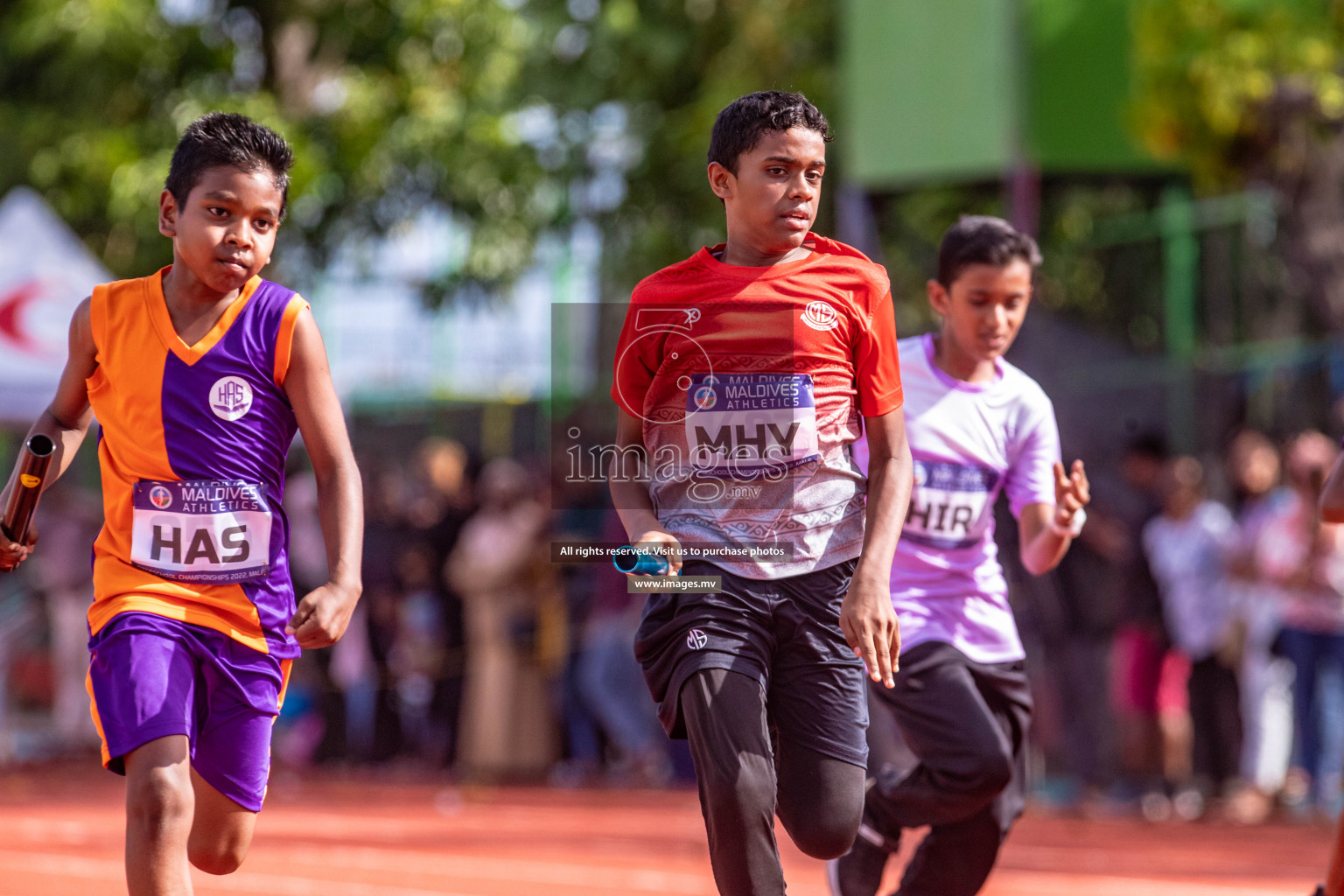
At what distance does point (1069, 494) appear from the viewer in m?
5.12

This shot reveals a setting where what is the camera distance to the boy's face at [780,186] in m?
4.42

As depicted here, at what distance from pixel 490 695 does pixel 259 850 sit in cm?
407

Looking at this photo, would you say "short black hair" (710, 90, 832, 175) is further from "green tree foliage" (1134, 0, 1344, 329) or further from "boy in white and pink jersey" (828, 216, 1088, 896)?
"green tree foliage" (1134, 0, 1344, 329)

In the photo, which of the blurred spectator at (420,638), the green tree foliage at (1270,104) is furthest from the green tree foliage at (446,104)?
the green tree foliage at (1270,104)

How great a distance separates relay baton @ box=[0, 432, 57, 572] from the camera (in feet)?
14.9

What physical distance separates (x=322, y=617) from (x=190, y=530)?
1.56ft

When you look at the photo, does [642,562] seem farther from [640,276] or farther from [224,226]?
[640,276]

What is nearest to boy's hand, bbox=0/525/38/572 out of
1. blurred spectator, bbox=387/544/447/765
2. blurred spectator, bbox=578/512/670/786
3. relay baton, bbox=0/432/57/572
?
relay baton, bbox=0/432/57/572

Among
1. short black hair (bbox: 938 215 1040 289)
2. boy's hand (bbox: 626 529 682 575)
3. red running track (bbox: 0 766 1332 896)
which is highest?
short black hair (bbox: 938 215 1040 289)

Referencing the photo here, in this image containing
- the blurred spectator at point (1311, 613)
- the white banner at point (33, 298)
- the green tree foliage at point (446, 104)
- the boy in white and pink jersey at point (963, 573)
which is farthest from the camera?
the green tree foliage at point (446, 104)

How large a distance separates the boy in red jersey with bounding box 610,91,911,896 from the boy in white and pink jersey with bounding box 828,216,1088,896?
0.95 meters

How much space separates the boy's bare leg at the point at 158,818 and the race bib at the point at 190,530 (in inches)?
16.4

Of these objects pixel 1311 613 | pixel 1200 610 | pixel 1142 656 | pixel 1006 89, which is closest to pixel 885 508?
pixel 1311 613

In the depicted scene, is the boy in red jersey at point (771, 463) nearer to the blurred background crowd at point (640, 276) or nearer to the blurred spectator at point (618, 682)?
the blurred background crowd at point (640, 276)
